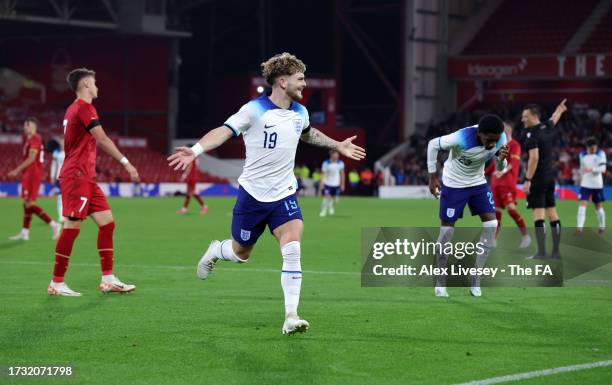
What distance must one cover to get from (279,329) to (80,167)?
3.52m

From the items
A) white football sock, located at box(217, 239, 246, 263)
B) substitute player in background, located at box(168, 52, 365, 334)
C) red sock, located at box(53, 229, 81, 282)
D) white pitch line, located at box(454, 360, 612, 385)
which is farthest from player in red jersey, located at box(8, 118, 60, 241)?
white pitch line, located at box(454, 360, 612, 385)

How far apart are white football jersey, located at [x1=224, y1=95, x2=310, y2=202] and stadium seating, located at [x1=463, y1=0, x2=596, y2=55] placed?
4830cm

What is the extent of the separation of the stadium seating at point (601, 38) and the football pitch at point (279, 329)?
135ft

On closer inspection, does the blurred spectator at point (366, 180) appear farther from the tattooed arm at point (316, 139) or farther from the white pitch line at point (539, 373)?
the white pitch line at point (539, 373)

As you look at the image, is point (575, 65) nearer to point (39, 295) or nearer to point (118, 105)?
point (118, 105)

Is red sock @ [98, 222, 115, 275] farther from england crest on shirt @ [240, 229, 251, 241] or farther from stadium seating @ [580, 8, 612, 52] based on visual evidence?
stadium seating @ [580, 8, 612, 52]

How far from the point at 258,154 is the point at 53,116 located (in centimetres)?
4853

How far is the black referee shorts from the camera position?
1692 cm

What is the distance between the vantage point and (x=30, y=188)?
2056 cm

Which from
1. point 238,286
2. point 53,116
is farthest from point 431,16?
point 238,286

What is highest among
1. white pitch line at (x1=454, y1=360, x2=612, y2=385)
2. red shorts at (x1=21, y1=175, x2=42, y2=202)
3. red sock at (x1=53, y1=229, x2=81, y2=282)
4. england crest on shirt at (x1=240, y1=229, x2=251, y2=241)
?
red shorts at (x1=21, y1=175, x2=42, y2=202)

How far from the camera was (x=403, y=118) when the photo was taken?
57062mm

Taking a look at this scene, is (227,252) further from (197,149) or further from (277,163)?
(197,149)

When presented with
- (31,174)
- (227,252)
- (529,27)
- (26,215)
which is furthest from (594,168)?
(529,27)
